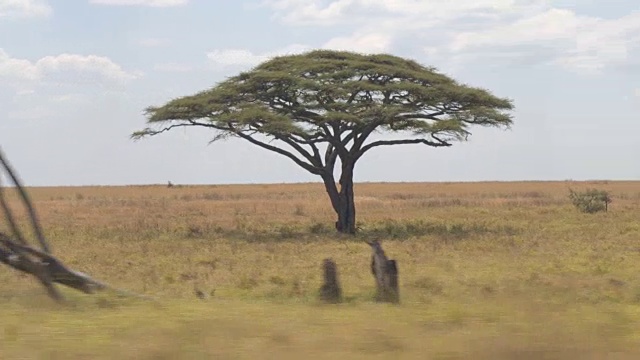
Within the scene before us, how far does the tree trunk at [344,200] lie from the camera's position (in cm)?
3138

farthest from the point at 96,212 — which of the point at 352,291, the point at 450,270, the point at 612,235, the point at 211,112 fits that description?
the point at 352,291

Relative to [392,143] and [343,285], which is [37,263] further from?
[392,143]

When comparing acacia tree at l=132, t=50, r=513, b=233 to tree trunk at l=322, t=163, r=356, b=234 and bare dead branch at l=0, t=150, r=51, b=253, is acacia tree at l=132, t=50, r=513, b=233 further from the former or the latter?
Answer: bare dead branch at l=0, t=150, r=51, b=253

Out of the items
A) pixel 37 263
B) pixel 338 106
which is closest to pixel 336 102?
pixel 338 106

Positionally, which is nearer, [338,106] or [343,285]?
[343,285]

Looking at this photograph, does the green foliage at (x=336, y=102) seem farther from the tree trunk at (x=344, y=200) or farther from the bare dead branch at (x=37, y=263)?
the bare dead branch at (x=37, y=263)

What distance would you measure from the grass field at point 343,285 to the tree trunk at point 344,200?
0.71 metres

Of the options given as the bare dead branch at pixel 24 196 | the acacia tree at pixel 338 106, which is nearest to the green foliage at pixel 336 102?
the acacia tree at pixel 338 106

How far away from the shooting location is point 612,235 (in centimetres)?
2698

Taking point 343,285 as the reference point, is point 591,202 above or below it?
above

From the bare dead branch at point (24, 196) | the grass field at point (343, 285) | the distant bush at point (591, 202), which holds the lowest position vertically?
the grass field at point (343, 285)

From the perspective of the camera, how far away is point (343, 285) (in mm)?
15203

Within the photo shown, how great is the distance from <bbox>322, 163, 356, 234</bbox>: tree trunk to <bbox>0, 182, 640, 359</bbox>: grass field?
0.71m

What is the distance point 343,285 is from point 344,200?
55.0 ft
